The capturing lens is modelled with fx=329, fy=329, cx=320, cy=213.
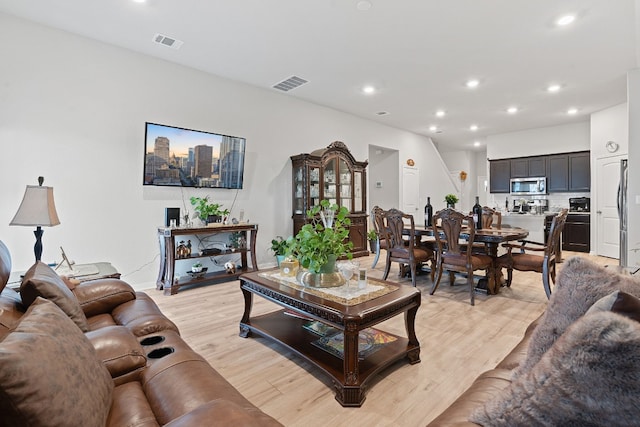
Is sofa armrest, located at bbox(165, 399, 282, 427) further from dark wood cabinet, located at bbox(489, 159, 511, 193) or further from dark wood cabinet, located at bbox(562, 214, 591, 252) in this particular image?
dark wood cabinet, located at bbox(489, 159, 511, 193)

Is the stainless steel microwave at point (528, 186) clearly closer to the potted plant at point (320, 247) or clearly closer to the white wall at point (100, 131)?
the white wall at point (100, 131)

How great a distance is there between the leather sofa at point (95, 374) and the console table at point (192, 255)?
7.29ft

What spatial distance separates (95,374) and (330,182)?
526 centimetres

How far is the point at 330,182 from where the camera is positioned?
20.1ft

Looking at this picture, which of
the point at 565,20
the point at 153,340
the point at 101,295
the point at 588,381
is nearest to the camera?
the point at 588,381

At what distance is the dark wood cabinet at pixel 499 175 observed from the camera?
8.73 m

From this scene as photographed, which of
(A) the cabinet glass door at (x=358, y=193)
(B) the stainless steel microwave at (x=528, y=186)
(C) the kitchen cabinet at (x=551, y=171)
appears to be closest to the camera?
(A) the cabinet glass door at (x=358, y=193)

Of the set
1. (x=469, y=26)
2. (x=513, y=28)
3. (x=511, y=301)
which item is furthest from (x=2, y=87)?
(x=511, y=301)

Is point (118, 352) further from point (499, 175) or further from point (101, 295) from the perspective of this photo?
point (499, 175)

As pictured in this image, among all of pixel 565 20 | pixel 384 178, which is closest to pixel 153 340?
pixel 565 20

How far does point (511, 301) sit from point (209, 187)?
13.9ft

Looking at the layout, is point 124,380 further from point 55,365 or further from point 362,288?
point 362,288

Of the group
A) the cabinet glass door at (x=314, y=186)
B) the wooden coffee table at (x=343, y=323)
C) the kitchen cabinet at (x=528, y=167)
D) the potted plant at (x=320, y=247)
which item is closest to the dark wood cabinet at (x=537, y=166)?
the kitchen cabinet at (x=528, y=167)

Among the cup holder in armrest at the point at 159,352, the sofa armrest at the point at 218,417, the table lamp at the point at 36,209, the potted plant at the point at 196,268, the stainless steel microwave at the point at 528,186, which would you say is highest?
the stainless steel microwave at the point at 528,186
